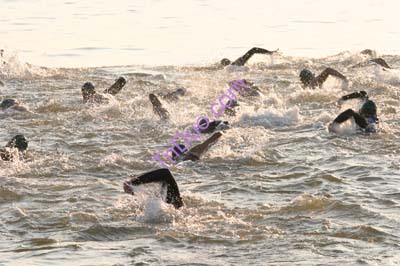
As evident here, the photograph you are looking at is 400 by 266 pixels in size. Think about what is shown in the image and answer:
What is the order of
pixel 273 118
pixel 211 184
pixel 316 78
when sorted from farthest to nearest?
pixel 316 78
pixel 273 118
pixel 211 184

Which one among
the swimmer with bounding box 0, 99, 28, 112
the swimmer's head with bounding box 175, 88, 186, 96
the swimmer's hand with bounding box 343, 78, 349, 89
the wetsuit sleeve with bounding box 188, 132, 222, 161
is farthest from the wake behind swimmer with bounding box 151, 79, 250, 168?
the swimmer with bounding box 0, 99, 28, 112

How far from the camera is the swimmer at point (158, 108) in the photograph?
50.8ft

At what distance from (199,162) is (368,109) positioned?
2.81 metres

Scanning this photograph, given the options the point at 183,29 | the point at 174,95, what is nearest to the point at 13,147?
the point at 174,95

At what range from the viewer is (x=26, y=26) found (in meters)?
28.0

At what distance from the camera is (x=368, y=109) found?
45.5ft

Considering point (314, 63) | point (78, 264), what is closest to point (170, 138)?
point (78, 264)

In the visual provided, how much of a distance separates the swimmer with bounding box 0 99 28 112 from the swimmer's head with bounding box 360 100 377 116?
5713 millimetres

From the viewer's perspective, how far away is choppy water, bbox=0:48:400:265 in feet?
29.0

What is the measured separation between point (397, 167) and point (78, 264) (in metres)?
4.96

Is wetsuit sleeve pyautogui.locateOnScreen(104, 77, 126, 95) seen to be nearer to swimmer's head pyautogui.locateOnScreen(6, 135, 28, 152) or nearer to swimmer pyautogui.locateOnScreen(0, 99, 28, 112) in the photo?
swimmer pyautogui.locateOnScreen(0, 99, 28, 112)

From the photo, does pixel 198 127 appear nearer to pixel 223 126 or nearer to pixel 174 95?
pixel 223 126

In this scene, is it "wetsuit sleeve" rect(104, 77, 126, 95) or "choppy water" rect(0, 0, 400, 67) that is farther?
"choppy water" rect(0, 0, 400, 67)

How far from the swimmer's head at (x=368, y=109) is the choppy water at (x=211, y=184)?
356 millimetres
